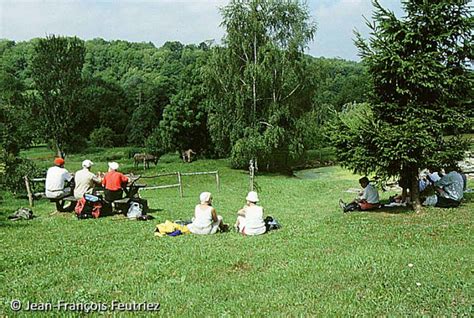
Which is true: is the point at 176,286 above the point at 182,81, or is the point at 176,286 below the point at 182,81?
below

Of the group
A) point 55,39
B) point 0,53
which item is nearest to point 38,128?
point 55,39

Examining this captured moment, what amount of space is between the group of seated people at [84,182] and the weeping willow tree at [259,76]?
20350mm

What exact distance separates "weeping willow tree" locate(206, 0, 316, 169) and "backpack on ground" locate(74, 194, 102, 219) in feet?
68.6

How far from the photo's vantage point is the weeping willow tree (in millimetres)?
34062

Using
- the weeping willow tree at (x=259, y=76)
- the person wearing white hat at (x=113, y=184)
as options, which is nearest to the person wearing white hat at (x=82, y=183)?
the person wearing white hat at (x=113, y=184)

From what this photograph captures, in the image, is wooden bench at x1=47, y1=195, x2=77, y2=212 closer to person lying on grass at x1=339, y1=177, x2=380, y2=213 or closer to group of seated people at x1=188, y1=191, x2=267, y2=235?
group of seated people at x1=188, y1=191, x2=267, y2=235

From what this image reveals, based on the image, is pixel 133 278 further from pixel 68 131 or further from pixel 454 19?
pixel 68 131

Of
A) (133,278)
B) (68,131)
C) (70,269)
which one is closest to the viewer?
(133,278)

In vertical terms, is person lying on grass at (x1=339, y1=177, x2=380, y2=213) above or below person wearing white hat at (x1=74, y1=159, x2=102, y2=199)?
below

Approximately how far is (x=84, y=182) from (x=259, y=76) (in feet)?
71.7

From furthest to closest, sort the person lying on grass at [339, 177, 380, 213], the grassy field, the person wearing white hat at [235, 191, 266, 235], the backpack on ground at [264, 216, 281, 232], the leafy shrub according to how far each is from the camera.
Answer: the leafy shrub
the person lying on grass at [339, 177, 380, 213]
the backpack on ground at [264, 216, 281, 232]
the person wearing white hat at [235, 191, 266, 235]
the grassy field

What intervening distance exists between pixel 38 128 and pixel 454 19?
3018 cm

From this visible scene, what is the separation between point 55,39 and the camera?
3422 centimetres

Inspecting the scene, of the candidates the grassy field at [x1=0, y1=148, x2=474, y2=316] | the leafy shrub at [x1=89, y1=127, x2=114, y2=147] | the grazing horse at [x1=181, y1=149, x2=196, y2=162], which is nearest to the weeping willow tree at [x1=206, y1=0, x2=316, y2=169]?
the grazing horse at [x1=181, y1=149, x2=196, y2=162]
